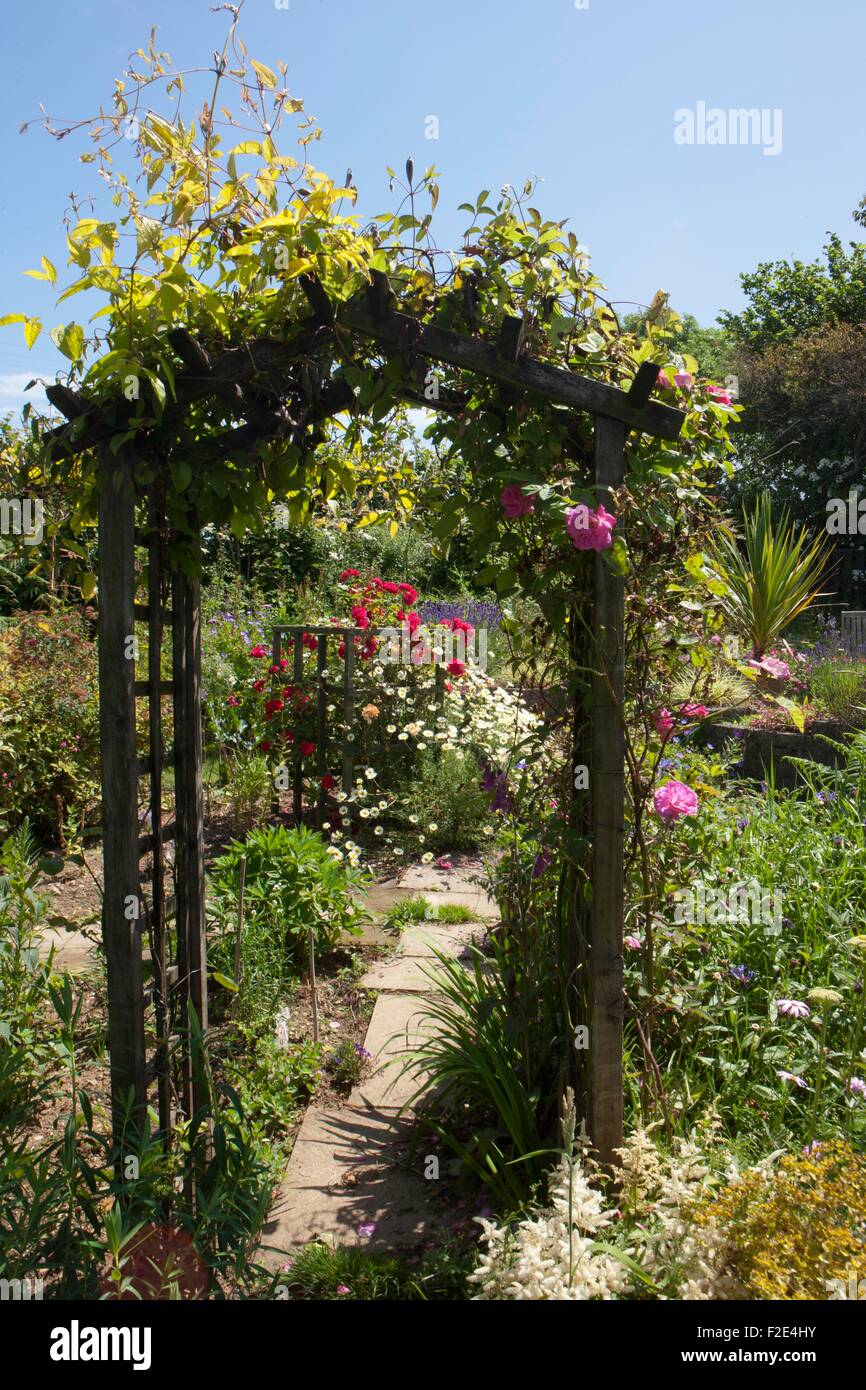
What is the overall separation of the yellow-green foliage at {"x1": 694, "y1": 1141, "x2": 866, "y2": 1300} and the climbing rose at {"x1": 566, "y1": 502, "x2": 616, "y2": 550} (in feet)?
4.08

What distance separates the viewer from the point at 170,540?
2371mm

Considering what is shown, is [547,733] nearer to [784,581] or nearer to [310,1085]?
[310,1085]

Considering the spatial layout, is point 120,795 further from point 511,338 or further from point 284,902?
point 284,902

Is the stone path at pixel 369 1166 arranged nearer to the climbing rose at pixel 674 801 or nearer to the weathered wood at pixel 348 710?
the climbing rose at pixel 674 801

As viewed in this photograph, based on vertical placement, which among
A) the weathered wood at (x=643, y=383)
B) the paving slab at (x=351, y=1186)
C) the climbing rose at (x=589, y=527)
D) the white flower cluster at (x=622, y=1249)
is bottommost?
the paving slab at (x=351, y=1186)

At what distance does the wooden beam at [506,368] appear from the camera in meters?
2.03

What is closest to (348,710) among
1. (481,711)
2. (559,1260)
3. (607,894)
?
(481,711)

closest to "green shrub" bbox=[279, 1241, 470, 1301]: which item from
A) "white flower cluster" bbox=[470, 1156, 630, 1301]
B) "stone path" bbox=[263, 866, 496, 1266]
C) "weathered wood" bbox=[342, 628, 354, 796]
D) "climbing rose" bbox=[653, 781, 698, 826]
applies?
"stone path" bbox=[263, 866, 496, 1266]

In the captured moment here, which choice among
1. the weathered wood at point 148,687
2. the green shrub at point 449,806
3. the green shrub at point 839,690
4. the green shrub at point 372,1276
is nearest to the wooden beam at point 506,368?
the weathered wood at point 148,687

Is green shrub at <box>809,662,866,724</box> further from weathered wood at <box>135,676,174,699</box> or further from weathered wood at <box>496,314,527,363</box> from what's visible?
weathered wood at <box>135,676,174,699</box>

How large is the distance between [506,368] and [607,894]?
3.98 ft

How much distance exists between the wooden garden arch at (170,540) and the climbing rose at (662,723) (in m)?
0.15
